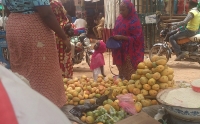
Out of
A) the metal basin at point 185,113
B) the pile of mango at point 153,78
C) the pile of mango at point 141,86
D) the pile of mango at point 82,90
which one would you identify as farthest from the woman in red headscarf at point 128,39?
the metal basin at point 185,113

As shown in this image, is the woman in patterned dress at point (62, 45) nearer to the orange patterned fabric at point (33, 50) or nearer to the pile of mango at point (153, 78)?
the orange patterned fabric at point (33, 50)

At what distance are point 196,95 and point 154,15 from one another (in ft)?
21.8

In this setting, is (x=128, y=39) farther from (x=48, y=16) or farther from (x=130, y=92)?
(x=48, y=16)

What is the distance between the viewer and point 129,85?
121 inches

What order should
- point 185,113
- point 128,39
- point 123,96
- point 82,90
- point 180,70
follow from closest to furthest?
1. point 185,113
2. point 123,96
3. point 82,90
4. point 128,39
5. point 180,70

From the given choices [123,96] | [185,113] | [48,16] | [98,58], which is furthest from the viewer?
[98,58]

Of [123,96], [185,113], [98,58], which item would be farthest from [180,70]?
[185,113]

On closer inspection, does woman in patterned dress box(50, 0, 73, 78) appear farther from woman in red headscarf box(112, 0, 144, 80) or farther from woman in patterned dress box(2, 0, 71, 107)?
woman in patterned dress box(2, 0, 71, 107)

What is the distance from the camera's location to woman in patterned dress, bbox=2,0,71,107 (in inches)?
97.4

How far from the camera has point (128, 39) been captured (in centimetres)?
427

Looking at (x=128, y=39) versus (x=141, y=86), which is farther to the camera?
(x=128, y=39)

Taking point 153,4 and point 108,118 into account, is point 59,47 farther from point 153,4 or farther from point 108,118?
point 153,4

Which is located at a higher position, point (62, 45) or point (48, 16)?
point (48, 16)

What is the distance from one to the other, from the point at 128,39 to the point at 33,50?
81.6 inches
